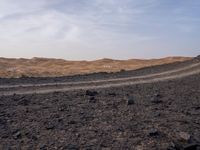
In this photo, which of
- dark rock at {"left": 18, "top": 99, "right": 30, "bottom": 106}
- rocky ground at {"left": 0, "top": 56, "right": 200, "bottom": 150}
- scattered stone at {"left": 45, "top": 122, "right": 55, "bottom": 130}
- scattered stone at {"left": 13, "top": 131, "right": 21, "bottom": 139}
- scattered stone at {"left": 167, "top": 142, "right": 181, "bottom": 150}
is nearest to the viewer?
→ scattered stone at {"left": 167, "top": 142, "right": 181, "bottom": 150}

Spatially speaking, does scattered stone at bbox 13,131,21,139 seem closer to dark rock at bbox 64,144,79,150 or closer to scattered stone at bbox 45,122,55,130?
scattered stone at bbox 45,122,55,130

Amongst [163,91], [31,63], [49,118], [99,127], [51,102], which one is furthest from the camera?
[31,63]

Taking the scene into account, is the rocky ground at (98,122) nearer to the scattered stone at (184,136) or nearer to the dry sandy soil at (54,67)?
the scattered stone at (184,136)

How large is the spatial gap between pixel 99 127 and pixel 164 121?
6.27 ft

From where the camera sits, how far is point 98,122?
11.8 meters

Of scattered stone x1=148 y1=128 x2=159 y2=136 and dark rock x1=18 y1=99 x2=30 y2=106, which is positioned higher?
dark rock x1=18 y1=99 x2=30 y2=106

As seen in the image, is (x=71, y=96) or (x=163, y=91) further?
(x=163, y=91)

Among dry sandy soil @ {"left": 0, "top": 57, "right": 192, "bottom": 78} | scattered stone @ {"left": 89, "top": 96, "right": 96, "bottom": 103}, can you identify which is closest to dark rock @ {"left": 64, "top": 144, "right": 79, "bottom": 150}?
scattered stone @ {"left": 89, "top": 96, "right": 96, "bottom": 103}

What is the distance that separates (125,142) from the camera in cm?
1027

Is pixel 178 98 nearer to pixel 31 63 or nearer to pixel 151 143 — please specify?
pixel 151 143

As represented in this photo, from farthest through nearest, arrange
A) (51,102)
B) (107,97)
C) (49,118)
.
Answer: (107,97), (51,102), (49,118)

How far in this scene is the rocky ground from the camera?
33.4 feet

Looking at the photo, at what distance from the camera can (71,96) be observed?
16359 mm

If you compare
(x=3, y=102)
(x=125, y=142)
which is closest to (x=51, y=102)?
(x=3, y=102)
